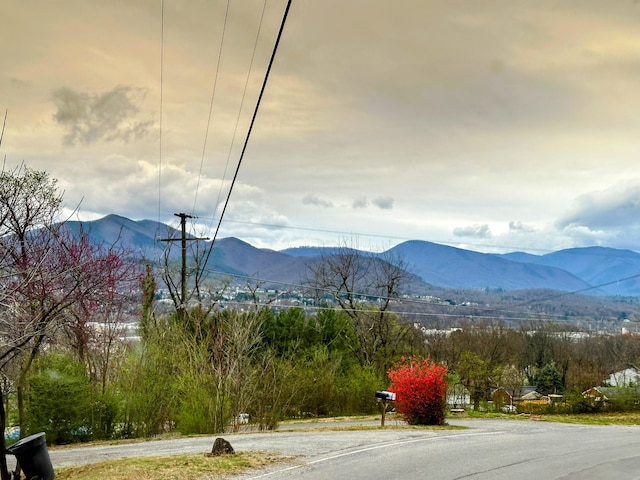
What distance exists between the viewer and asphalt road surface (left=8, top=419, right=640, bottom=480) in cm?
1321

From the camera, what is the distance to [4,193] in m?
16.8

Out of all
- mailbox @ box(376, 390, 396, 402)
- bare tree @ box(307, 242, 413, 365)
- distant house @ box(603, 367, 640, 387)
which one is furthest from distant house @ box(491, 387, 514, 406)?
mailbox @ box(376, 390, 396, 402)

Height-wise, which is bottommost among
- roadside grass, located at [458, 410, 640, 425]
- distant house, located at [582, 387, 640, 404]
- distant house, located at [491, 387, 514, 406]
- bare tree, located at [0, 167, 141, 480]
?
distant house, located at [491, 387, 514, 406]

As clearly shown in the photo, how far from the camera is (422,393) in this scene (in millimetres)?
23812

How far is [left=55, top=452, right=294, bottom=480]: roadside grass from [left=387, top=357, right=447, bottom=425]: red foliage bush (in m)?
9.82

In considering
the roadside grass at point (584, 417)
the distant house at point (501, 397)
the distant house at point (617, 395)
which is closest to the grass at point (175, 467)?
the roadside grass at point (584, 417)

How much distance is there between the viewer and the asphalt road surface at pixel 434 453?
13211mm

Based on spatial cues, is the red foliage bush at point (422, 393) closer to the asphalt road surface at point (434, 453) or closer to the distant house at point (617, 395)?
the asphalt road surface at point (434, 453)

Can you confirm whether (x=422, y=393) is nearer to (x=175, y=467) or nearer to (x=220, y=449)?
(x=220, y=449)

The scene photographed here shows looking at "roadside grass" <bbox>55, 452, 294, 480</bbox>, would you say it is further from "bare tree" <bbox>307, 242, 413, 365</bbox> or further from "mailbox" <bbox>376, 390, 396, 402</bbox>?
"bare tree" <bbox>307, 242, 413, 365</bbox>

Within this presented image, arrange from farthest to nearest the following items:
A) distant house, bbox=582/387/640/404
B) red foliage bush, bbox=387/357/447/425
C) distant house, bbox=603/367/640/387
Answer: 1. distant house, bbox=603/367/640/387
2. distant house, bbox=582/387/640/404
3. red foliage bush, bbox=387/357/447/425

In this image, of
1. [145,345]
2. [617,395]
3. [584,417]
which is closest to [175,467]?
[145,345]

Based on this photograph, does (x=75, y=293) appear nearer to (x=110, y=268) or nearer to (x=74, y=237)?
(x=110, y=268)

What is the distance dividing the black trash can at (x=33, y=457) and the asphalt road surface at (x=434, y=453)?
151 inches
